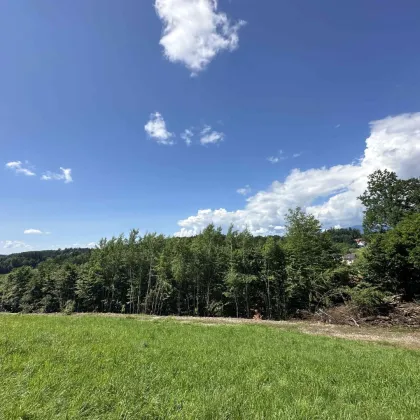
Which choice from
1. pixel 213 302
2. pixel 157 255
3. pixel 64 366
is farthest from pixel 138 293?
pixel 64 366

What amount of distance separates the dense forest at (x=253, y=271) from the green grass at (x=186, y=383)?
65.8 feet

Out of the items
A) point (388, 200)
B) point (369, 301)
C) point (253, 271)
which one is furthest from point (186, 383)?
point (388, 200)

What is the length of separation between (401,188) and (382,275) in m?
17.6

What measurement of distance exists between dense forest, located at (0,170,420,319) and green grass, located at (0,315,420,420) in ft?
65.8

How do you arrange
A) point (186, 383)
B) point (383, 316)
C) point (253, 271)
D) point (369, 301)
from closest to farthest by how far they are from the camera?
1. point (186, 383)
2. point (383, 316)
3. point (369, 301)
4. point (253, 271)

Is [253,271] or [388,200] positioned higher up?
[388,200]

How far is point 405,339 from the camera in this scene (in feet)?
52.7

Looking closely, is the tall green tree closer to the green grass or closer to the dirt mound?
the dirt mound

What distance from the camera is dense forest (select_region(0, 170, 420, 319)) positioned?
2712 cm

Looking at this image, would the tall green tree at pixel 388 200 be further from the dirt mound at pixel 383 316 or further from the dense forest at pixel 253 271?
the dirt mound at pixel 383 316

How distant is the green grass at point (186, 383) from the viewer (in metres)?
3.96

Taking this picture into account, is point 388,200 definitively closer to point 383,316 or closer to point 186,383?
point 383,316

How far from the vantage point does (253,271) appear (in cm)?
3444

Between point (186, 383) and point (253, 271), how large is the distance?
98.4ft
